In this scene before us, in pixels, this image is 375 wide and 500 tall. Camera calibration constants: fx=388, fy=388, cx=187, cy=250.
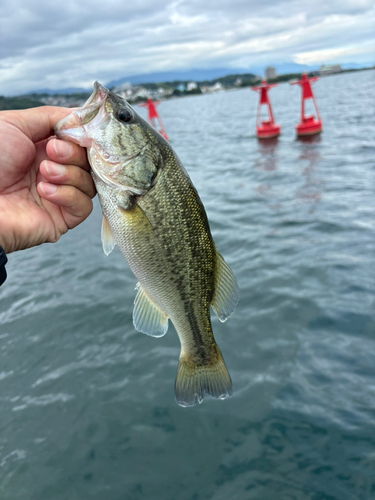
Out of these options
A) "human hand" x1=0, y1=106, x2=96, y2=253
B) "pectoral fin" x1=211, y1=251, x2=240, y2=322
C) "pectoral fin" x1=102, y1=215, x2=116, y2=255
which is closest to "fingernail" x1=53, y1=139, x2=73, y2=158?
"human hand" x1=0, y1=106, x2=96, y2=253

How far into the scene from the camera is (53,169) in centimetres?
259

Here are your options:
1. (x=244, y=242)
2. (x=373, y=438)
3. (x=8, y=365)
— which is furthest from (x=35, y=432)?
(x=244, y=242)

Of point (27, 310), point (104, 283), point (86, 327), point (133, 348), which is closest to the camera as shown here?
point (133, 348)

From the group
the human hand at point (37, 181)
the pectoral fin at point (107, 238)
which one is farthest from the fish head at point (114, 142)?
the pectoral fin at point (107, 238)

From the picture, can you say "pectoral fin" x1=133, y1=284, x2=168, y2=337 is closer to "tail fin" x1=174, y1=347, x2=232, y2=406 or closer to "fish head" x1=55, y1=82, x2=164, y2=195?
"tail fin" x1=174, y1=347, x2=232, y2=406

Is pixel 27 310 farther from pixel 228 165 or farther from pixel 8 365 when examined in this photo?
pixel 228 165

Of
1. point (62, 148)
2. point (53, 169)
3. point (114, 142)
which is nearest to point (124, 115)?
point (114, 142)

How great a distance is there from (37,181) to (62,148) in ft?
2.23

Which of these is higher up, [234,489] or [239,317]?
[239,317]

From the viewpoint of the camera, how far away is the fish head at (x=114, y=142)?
8.07 feet

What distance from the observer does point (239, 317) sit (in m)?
6.21

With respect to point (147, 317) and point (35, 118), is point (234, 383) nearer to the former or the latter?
point (147, 317)

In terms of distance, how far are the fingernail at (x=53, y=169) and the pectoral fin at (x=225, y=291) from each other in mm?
1253

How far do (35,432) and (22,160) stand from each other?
357 cm
